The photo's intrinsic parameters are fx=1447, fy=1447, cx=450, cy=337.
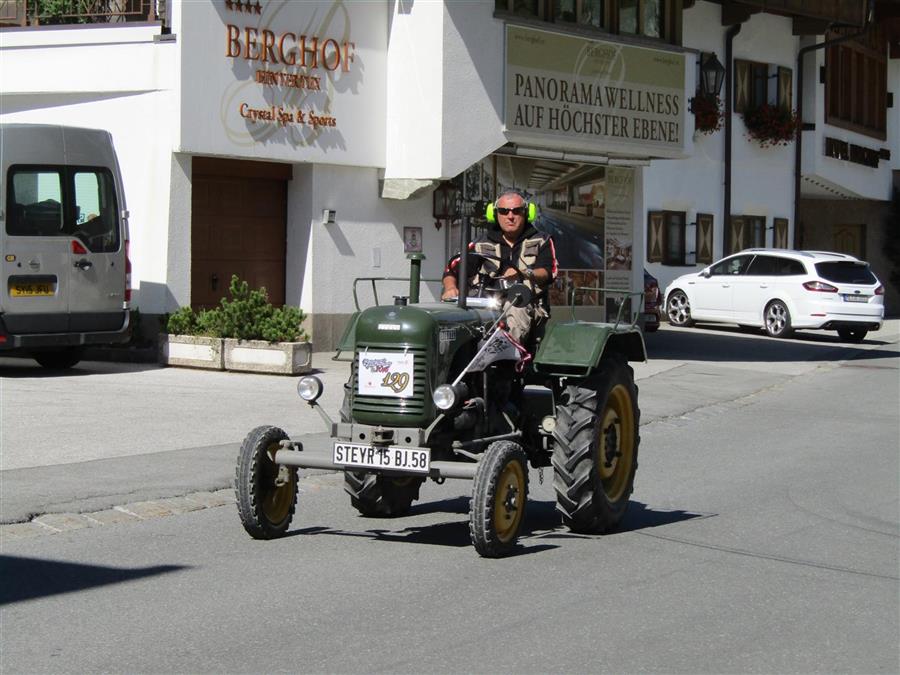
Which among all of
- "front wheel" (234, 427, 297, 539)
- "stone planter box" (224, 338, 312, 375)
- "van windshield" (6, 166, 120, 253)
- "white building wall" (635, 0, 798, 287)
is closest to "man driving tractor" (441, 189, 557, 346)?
"front wheel" (234, 427, 297, 539)

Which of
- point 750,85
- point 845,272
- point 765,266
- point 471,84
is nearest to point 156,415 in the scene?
point 471,84

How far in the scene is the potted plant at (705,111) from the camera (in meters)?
32.0

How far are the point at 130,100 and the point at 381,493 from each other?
38.3ft

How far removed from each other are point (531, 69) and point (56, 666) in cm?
1739

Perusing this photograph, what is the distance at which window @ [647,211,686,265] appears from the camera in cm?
3203

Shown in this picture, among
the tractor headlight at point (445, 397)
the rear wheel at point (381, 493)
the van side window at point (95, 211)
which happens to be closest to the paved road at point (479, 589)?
the rear wheel at point (381, 493)

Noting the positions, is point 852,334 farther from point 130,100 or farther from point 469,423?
point 469,423

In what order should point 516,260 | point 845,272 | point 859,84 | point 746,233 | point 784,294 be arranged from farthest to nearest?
point 859,84 → point 746,233 → point 784,294 → point 845,272 → point 516,260

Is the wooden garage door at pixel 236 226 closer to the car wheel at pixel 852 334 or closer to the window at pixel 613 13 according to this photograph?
the window at pixel 613 13

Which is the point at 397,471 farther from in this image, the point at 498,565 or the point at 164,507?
the point at 164,507

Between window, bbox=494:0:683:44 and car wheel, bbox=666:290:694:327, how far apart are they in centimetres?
723

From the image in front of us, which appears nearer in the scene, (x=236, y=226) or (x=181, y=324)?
(x=181, y=324)

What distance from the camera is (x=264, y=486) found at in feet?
27.4

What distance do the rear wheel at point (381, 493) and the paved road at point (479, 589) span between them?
12cm
